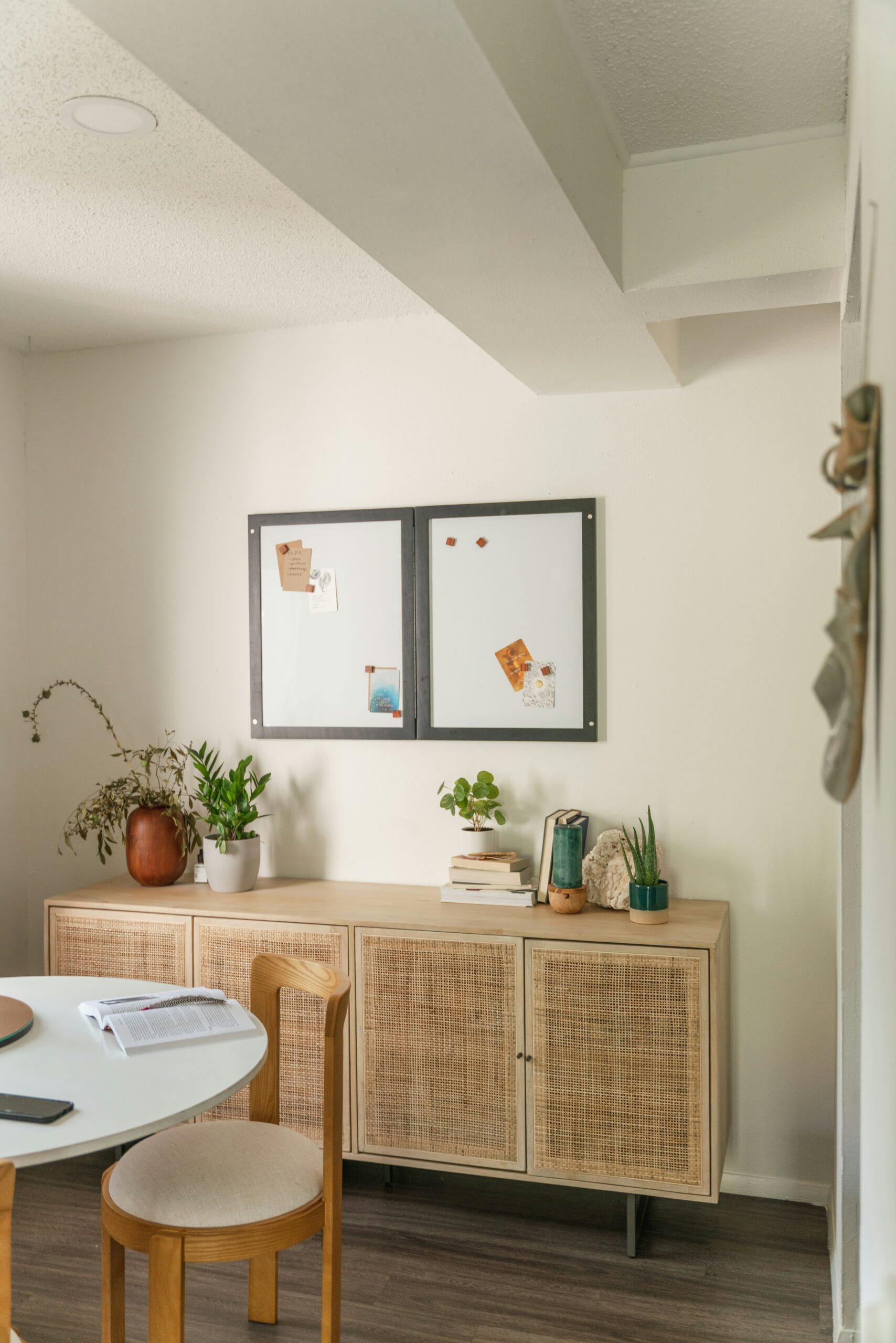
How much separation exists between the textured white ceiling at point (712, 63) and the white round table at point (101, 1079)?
77.1 inches

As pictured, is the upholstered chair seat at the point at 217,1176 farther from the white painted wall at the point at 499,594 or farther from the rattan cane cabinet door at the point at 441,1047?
the white painted wall at the point at 499,594

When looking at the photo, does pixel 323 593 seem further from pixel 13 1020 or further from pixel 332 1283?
pixel 332 1283

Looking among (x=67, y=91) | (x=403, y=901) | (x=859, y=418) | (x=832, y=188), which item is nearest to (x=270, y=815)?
(x=403, y=901)

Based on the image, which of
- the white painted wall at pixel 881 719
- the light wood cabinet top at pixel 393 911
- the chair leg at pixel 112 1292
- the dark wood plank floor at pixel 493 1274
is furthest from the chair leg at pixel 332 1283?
the white painted wall at pixel 881 719

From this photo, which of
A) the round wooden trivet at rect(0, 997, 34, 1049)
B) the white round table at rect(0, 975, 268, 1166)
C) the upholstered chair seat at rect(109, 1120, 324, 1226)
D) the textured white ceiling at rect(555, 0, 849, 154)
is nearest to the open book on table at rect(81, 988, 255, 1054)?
the white round table at rect(0, 975, 268, 1166)

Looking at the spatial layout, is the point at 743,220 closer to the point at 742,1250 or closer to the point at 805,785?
the point at 805,785

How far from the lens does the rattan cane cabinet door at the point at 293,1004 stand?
122 inches

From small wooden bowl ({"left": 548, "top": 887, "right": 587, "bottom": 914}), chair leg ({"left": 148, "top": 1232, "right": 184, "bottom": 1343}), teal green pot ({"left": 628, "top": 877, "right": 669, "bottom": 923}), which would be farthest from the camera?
small wooden bowl ({"left": 548, "top": 887, "right": 587, "bottom": 914})

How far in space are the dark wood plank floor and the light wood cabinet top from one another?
800mm

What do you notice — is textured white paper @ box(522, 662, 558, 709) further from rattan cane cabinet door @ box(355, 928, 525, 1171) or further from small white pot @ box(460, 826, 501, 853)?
rattan cane cabinet door @ box(355, 928, 525, 1171)

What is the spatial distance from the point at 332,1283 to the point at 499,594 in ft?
6.25

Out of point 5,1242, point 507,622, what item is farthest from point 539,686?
point 5,1242

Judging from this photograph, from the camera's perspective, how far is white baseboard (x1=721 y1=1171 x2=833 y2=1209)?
3.09 m

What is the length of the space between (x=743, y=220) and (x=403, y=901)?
6.64ft
